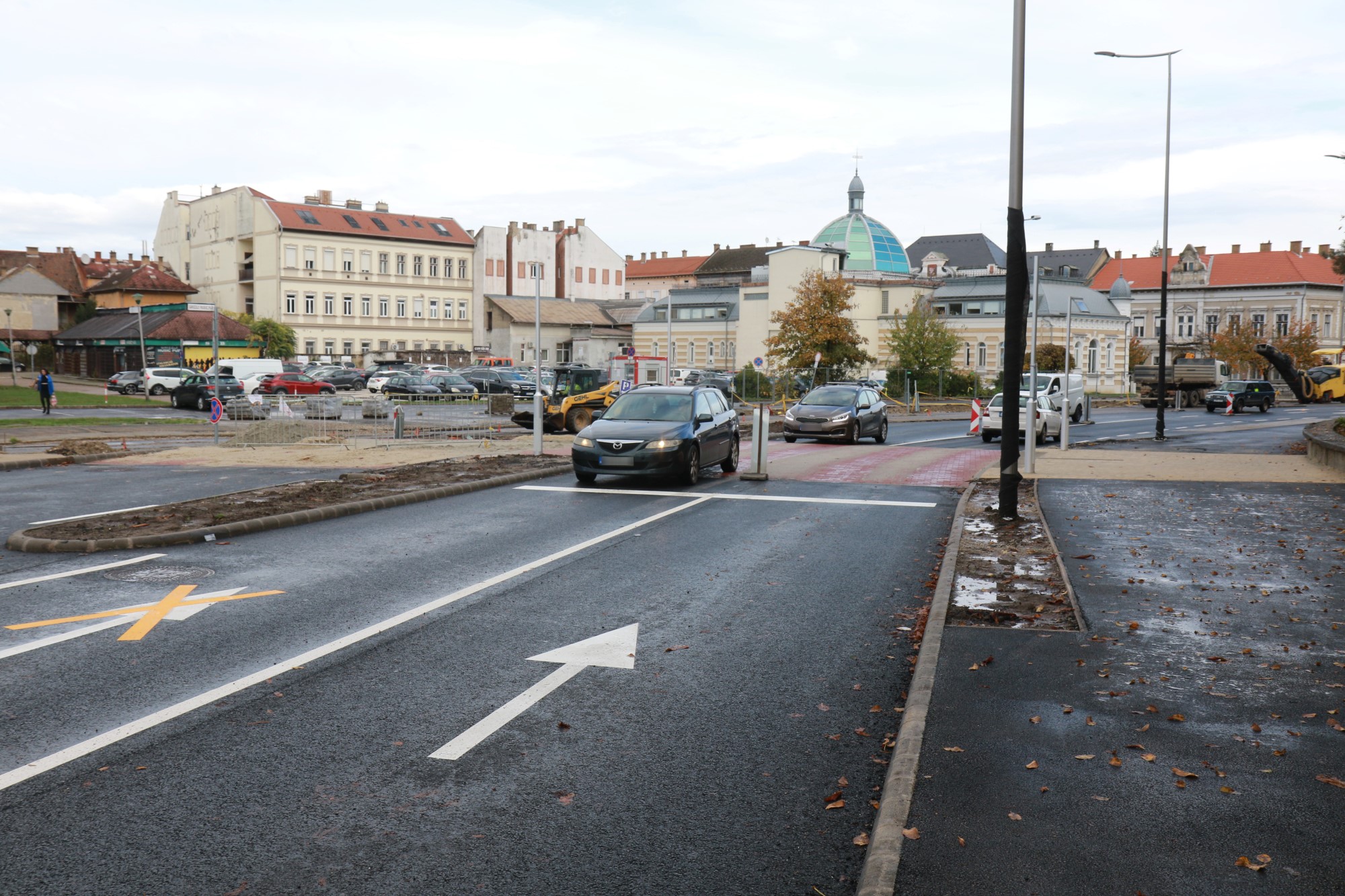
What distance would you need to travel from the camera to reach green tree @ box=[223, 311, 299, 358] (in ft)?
261

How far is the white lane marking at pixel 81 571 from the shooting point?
9.80 m

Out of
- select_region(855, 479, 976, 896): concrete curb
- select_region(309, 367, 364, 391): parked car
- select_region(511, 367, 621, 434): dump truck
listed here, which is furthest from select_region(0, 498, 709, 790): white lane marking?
select_region(309, 367, 364, 391): parked car

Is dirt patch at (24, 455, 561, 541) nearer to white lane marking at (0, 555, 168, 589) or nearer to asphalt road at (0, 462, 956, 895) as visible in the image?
white lane marking at (0, 555, 168, 589)

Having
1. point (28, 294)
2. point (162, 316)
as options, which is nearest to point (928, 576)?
point (162, 316)

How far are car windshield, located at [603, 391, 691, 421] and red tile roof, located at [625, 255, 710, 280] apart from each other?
114 metres

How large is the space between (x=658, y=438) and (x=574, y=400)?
51.6 feet

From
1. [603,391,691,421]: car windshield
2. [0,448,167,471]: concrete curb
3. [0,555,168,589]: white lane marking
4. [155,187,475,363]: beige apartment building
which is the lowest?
[0,448,167,471]: concrete curb

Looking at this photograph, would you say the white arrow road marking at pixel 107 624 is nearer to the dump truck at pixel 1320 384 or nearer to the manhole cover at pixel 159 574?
the manhole cover at pixel 159 574

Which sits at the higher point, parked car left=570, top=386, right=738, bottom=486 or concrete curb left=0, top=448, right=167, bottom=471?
parked car left=570, top=386, right=738, bottom=486

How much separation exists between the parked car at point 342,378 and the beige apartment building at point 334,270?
21.1 metres

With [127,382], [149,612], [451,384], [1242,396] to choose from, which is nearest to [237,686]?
[149,612]

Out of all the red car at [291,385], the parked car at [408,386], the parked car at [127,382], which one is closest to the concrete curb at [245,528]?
the red car at [291,385]

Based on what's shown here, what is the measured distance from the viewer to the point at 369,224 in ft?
296

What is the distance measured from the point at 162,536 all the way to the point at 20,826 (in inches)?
311
